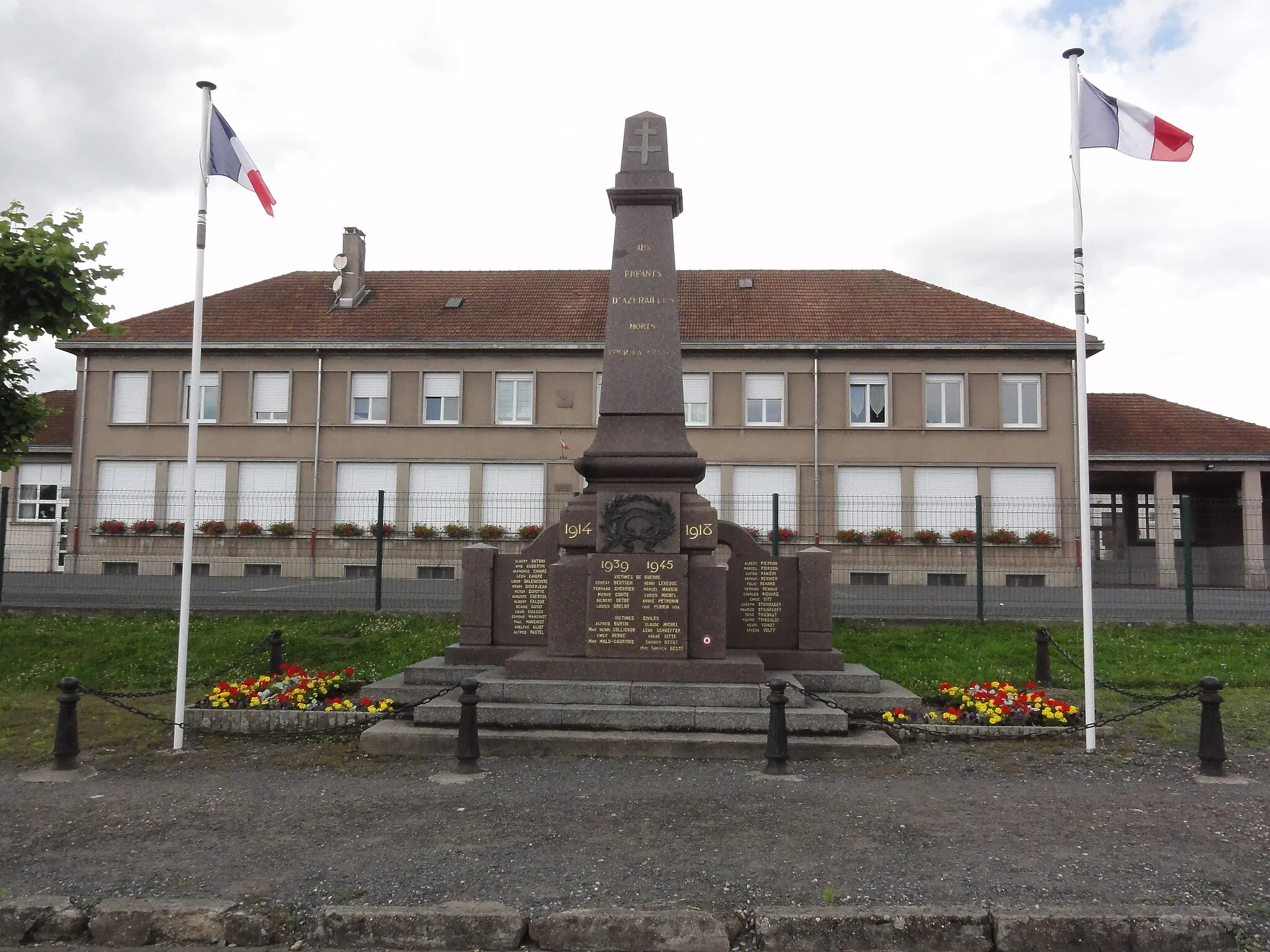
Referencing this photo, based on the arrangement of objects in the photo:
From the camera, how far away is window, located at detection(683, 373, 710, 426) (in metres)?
27.5

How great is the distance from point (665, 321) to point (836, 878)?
20.3 ft

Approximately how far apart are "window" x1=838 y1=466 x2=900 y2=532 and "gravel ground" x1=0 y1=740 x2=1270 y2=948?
60.7 feet

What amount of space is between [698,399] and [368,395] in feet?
31.9

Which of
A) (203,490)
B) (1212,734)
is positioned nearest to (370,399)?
(203,490)

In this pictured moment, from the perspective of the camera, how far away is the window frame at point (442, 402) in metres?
27.8

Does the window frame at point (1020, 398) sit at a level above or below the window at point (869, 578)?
above

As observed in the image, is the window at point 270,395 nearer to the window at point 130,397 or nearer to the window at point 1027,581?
the window at point 130,397

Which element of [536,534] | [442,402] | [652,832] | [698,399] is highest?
[698,399]

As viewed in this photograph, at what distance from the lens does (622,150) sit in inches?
397

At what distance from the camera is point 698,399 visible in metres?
27.7

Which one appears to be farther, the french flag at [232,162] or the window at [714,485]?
the window at [714,485]

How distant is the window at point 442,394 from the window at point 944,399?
13.7m

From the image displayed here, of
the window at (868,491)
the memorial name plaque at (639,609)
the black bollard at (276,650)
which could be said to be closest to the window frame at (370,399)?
the window at (868,491)

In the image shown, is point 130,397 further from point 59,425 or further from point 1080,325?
point 1080,325
